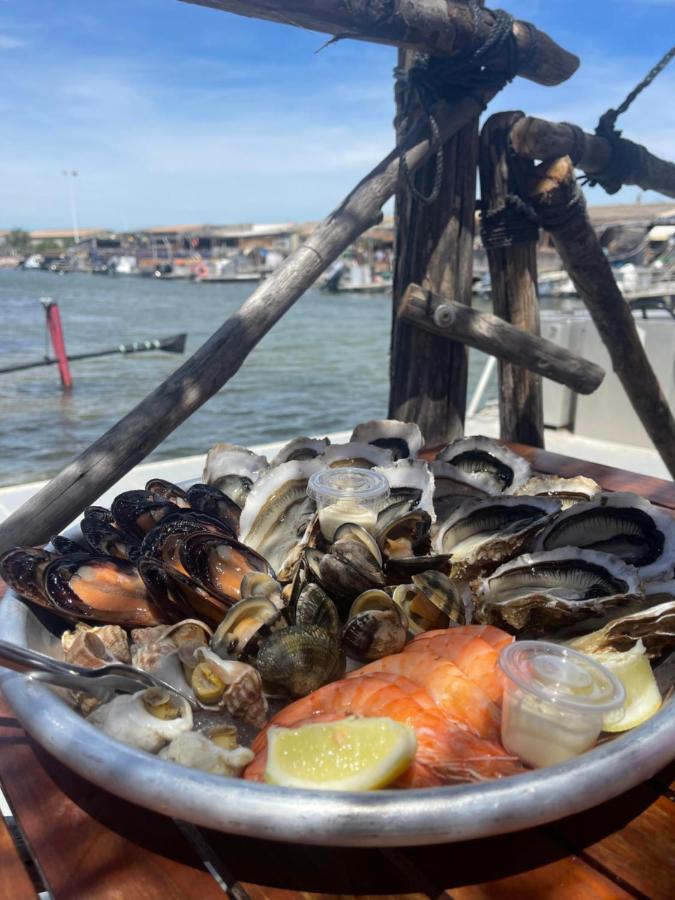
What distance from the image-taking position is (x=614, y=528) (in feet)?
6.26

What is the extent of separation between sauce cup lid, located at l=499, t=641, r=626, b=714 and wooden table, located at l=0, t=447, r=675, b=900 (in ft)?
0.55

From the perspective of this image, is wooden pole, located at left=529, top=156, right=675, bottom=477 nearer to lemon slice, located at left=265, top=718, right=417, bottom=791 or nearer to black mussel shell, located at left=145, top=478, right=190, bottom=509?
black mussel shell, located at left=145, top=478, right=190, bottom=509

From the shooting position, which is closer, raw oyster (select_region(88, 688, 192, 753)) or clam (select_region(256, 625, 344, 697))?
raw oyster (select_region(88, 688, 192, 753))

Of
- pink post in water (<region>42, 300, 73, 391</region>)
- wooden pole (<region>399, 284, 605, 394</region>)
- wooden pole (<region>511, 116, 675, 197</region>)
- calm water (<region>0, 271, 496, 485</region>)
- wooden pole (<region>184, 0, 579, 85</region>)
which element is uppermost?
wooden pole (<region>184, 0, 579, 85</region>)

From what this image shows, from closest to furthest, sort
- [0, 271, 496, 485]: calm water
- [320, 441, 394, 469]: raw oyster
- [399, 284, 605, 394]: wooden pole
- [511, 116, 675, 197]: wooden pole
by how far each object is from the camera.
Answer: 1. [320, 441, 394, 469]: raw oyster
2. [399, 284, 605, 394]: wooden pole
3. [511, 116, 675, 197]: wooden pole
4. [0, 271, 496, 485]: calm water

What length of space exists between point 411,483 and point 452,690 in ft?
2.92

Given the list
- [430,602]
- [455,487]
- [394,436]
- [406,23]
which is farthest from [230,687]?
[406,23]

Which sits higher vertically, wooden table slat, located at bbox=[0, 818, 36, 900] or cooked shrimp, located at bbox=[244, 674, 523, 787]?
cooked shrimp, located at bbox=[244, 674, 523, 787]

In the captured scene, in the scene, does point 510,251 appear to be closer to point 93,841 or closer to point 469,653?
point 469,653

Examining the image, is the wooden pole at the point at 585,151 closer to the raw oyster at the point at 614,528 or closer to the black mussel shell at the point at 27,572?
the raw oyster at the point at 614,528

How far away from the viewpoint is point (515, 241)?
3.24 m

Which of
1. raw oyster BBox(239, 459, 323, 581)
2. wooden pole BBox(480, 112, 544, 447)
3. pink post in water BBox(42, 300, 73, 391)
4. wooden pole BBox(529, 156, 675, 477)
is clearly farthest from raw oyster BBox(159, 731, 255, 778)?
pink post in water BBox(42, 300, 73, 391)

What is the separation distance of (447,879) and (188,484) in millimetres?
1825

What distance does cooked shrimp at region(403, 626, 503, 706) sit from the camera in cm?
135
